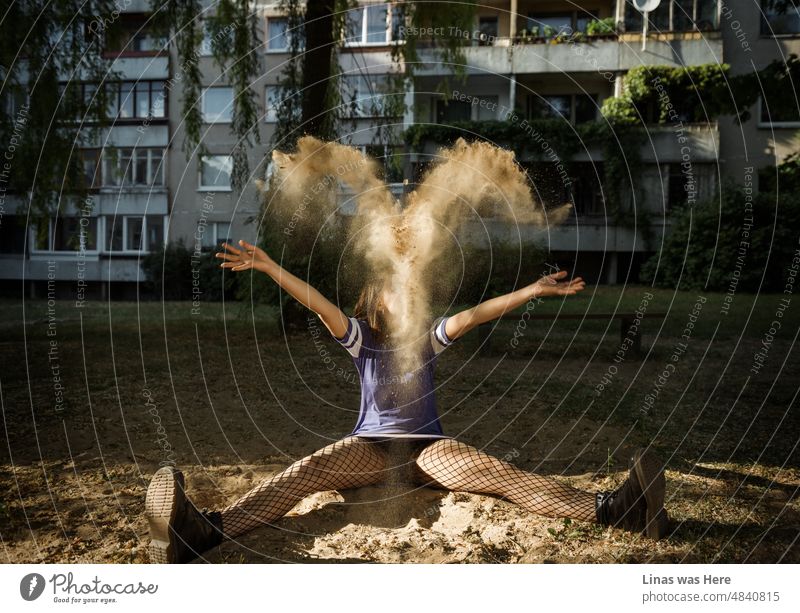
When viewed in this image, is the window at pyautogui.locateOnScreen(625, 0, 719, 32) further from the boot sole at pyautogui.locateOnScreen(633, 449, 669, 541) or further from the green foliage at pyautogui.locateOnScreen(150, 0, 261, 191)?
the boot sole at pyautogui.locateOnScreen(633, 449, 669, 541)

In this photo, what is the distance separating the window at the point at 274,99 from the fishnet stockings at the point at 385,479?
453 centimetres

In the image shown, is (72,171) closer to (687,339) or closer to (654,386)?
(654,386)

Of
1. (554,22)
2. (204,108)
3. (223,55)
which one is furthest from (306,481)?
(204,108)

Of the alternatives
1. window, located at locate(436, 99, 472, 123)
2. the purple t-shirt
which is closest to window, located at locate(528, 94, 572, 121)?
window, located at locate(436, 99, 472, 123)

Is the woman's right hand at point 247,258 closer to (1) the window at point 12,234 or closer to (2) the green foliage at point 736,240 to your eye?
(2) the green foliage at point 736,240

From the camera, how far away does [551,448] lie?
500 cm

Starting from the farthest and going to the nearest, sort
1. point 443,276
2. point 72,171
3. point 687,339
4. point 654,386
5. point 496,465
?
point 687,339 → point 654,386 → point 72,171 → point 443,276 → point 496,465

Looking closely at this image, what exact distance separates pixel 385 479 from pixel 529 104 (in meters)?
5.78

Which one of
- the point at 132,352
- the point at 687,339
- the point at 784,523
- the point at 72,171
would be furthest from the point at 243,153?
the point at 784,523

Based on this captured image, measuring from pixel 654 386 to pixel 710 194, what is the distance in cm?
205

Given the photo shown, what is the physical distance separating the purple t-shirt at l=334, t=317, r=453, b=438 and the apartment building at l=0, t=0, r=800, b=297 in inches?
87.4

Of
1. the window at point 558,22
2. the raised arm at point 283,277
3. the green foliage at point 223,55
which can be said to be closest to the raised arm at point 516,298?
the raised arm at point 283,277

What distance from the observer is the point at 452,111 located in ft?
30.8

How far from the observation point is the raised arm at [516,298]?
11.8 ft
